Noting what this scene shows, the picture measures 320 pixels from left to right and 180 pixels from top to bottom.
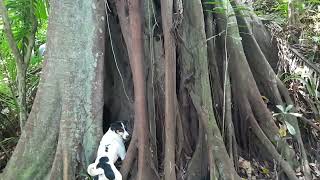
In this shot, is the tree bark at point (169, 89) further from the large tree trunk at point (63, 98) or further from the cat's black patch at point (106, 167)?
the large tree trunk at point (63, 98)

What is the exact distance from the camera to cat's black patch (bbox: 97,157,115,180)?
3.54 m

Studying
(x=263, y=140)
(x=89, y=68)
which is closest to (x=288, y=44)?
(x=263, y=140)

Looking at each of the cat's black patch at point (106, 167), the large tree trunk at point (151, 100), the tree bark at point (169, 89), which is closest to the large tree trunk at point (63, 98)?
the large tree trunk at point (151, 100)

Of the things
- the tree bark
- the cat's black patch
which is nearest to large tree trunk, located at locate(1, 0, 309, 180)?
the tree bark

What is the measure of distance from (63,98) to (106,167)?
80cm

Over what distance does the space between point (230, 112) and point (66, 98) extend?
5.33 feet

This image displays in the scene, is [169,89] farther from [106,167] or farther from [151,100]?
[106,167]

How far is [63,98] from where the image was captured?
3.83 m

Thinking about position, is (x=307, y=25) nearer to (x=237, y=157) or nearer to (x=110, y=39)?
(x=237, y=157)

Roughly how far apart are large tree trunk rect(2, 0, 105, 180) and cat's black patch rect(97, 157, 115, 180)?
279 millimetres

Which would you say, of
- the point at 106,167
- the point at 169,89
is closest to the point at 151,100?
the point at 169,89

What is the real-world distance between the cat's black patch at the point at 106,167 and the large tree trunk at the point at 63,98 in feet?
0.91

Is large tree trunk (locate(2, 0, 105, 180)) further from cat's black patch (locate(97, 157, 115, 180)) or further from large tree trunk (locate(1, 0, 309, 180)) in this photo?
cat's black patch (locate(97, 157, 115, 180))

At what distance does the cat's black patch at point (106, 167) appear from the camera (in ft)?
11.6
